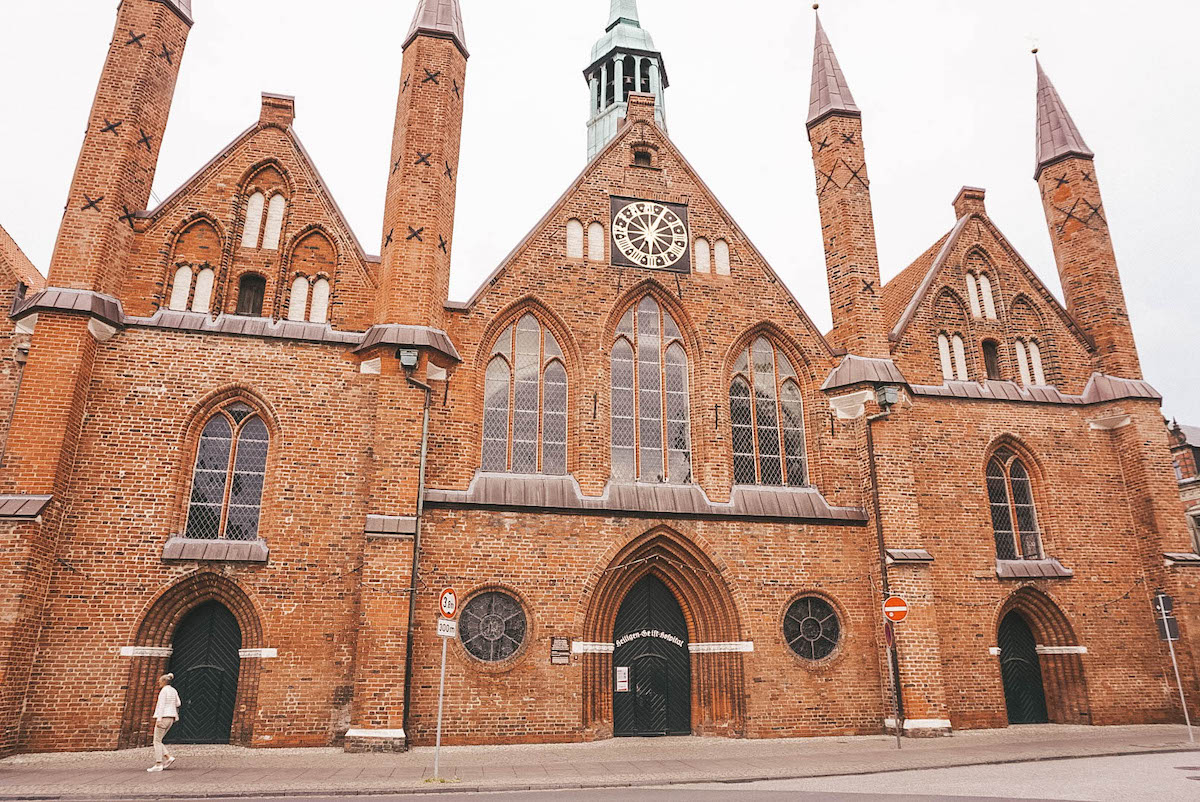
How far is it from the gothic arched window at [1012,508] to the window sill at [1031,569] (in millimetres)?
332

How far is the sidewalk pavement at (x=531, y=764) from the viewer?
33.0 feet

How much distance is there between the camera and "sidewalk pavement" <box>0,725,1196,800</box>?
10.0 meters

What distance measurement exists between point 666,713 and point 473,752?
4247 mm

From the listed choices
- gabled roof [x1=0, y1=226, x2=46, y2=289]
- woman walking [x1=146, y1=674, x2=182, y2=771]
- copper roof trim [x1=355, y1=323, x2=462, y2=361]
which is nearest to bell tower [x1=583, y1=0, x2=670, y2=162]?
copper roof trim [x1=355, y1=323, x2=462, y2=361]

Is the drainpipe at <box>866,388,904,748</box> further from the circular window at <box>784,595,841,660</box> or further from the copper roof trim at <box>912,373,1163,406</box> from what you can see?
the copper roof trim at <box>912,373,1163,406</box>

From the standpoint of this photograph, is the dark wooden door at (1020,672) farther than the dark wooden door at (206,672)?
Yes

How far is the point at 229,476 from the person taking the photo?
48.4 feet

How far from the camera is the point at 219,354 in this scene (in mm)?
15062

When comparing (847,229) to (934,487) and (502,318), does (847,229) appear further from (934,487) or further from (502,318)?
(502,318)

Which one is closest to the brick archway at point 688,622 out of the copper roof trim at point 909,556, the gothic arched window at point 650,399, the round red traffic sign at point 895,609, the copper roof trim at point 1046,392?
the gothic arched window at point 650,399

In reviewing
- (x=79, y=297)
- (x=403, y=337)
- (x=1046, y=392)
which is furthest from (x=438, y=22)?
(x=1046, y=392)

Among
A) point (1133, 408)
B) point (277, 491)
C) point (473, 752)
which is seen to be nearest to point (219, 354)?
point (277, 491)

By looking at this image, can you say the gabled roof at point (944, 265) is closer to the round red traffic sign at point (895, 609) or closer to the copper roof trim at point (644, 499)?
the copper roof trim at point (644, 499)

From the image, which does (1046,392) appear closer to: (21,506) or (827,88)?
(827,88)
